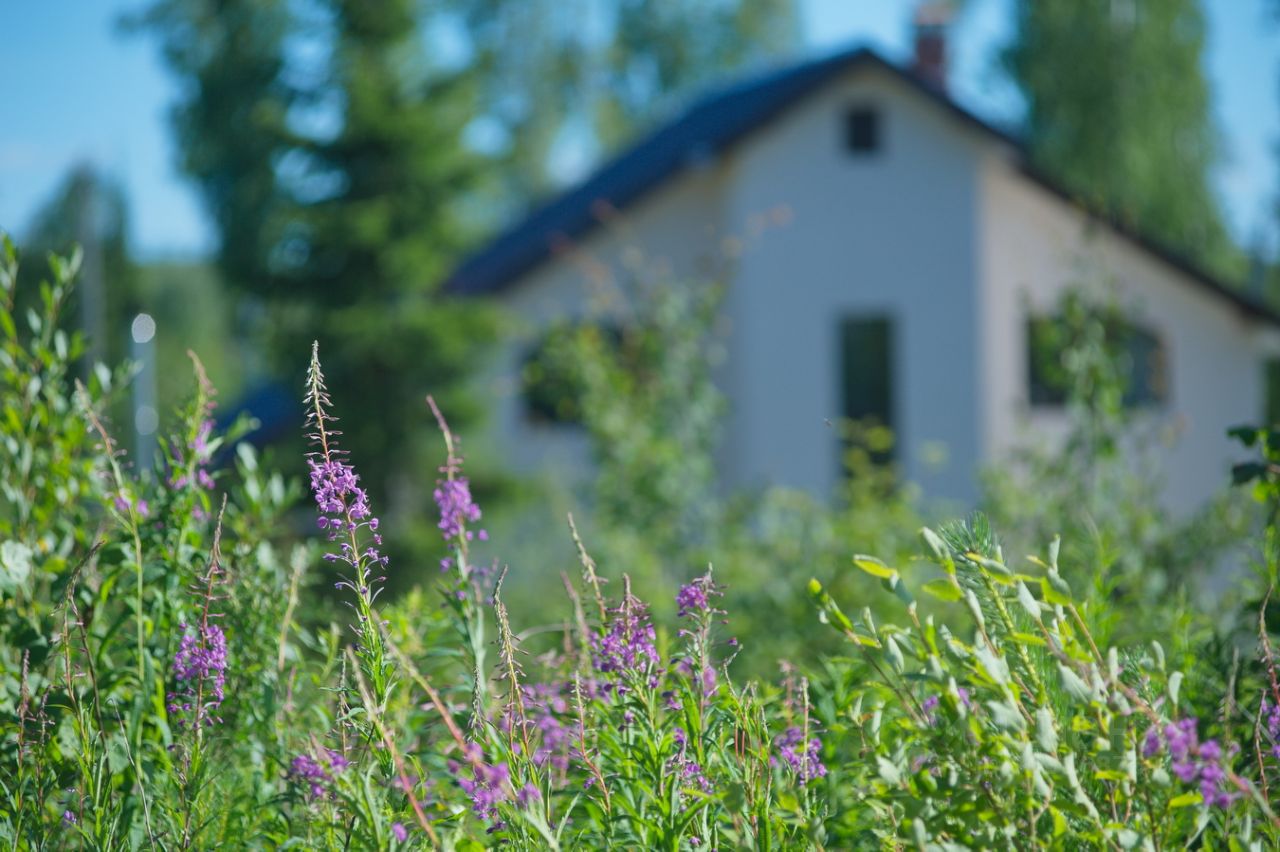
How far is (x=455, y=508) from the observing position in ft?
7.78

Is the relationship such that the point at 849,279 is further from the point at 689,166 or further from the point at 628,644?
the point at 628,644

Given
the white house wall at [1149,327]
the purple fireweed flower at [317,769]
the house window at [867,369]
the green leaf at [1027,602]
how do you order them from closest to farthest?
the green leaf at [1027,602]
the purple fireweed flower at [317,769]
the house window at [867,369]
the white house wall at [1149,327]

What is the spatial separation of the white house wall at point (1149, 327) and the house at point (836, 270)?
63 mm

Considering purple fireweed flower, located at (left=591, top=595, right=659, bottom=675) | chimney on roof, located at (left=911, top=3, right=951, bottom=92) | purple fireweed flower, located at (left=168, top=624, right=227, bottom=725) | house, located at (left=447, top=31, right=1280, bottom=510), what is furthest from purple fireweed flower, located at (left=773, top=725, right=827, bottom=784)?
chimney on roof, located at (left=911, top=3, right=951, bottom=92)

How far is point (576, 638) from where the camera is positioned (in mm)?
2623

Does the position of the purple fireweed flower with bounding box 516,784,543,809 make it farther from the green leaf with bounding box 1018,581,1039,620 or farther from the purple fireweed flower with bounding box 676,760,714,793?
the green leaf with bounding box 1018,581,1039,620

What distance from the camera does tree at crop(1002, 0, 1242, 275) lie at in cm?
2567

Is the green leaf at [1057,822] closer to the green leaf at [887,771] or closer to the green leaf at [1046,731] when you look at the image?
the green leaf at [1046,731]

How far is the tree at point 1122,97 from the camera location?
25672mm

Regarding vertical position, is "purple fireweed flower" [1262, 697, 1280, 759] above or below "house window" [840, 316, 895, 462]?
above

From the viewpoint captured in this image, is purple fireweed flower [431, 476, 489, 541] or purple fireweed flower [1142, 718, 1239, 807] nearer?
purple fireweed flower [1142, 718, 1239, 807]

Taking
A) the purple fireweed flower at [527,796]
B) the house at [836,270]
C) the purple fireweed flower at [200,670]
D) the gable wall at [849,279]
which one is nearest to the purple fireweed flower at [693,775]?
the purple fireweed flower at [527,796]

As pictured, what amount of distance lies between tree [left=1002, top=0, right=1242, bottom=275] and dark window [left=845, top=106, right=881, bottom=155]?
1240 centimetres

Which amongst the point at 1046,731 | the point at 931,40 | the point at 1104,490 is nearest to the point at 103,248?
the point at 931,40
